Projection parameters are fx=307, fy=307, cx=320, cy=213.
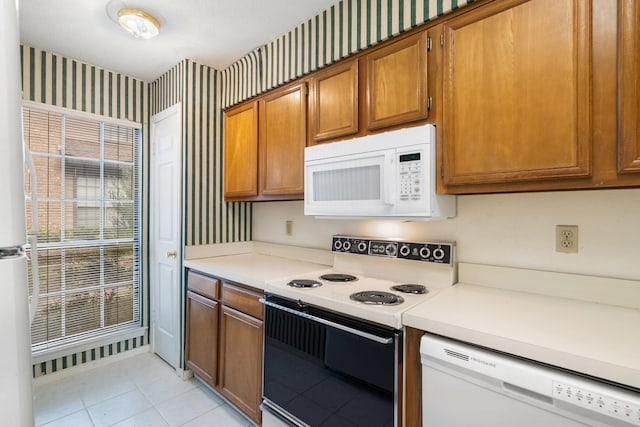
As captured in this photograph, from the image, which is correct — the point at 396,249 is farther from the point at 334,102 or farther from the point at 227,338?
the point at 227,338

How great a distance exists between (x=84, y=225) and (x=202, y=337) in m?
1.43

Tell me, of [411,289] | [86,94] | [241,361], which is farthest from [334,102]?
[86,94]

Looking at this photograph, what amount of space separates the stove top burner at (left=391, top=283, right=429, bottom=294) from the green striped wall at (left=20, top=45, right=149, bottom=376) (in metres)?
2.43

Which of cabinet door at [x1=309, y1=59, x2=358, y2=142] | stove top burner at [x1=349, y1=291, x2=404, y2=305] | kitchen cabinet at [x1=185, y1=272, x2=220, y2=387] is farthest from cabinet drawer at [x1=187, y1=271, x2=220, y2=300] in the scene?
cabinet door at [x1=309, y1=59, x2=358, y2=142]

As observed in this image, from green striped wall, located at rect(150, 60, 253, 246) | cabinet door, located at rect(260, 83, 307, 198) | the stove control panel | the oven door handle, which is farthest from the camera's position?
green striped wall, located at rect(150, 60, 253, 246)

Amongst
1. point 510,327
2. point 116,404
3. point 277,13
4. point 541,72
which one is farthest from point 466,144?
point 116,404

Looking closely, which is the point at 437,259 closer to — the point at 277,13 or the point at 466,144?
the point at 466,144

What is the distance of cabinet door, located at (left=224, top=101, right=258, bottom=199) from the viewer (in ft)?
7.80

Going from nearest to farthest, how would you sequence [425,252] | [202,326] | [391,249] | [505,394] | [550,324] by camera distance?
[505,394], [550,324], [425,252], [391,249], [202,326]

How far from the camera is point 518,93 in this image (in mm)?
1221

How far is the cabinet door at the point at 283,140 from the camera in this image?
6.70ft

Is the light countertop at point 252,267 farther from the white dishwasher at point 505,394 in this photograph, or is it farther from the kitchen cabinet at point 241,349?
the white dishwasher at point 505,394

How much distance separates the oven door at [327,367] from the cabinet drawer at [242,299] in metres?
0.12

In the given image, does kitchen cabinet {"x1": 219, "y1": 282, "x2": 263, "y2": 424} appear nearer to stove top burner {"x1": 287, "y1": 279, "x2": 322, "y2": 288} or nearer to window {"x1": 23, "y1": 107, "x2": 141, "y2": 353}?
stove top burner {"x1": 287, "y1": 279, "x2": 322, "y2": 288}
